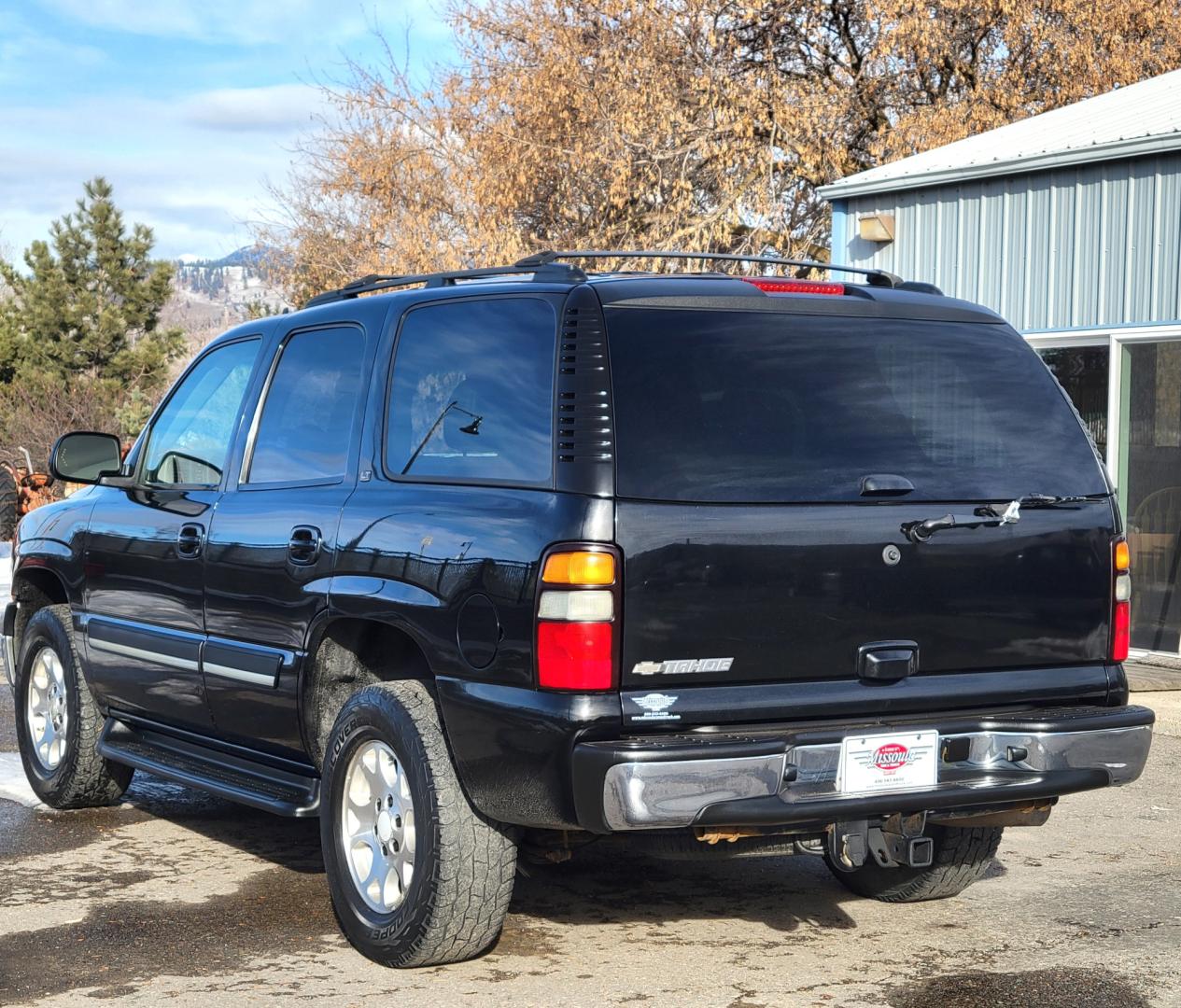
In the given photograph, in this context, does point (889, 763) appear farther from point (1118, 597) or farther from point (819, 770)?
point (1118, 597)

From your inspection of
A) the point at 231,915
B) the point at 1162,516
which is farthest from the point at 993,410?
the point at 1162,516

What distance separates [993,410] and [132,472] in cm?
358

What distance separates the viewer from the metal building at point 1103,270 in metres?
11.4

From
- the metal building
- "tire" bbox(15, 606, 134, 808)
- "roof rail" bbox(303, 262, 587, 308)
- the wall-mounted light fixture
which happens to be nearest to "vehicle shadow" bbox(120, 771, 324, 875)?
"tire" bbox(15, 606, 134, 808)

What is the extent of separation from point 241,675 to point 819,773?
217 cm

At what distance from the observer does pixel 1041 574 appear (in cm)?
486

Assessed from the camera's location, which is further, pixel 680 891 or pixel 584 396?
pixel 680 891

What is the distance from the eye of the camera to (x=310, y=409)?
5.73 metres

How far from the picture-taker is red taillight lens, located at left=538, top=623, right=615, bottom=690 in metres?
4.27

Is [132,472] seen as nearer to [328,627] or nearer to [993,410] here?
[328,627]

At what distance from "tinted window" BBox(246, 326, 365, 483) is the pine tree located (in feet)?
103

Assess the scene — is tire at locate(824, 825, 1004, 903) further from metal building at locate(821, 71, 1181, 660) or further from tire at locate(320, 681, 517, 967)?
metal building at locate(821, 71, 1181, 660)

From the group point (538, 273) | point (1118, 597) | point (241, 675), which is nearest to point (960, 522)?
point (1118, 597)

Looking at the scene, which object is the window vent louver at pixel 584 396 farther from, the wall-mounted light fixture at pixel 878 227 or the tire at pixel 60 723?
the wall-mounted light fixture at pixel 878 227
